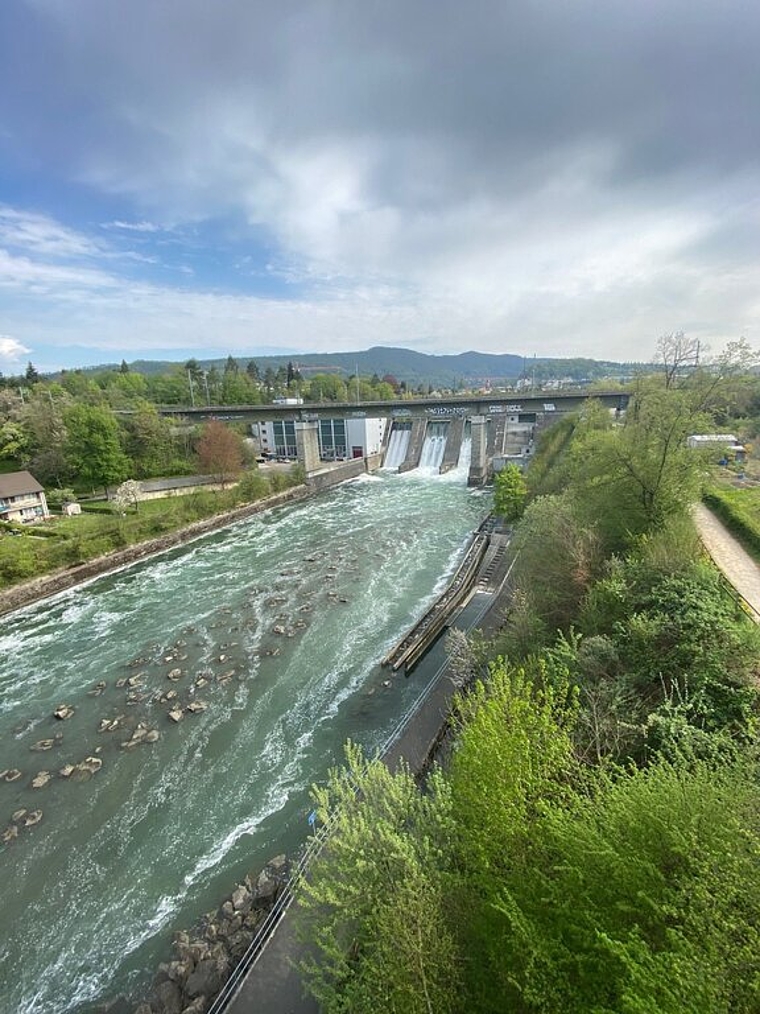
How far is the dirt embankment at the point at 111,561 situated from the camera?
24.4m

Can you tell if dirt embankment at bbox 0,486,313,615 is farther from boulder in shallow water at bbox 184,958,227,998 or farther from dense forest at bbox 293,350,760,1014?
dense forest at bbox 293,350,760,1014

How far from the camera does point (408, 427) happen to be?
66.9 m

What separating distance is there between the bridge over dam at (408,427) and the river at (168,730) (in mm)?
26960

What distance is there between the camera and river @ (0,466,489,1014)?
32.1 feet

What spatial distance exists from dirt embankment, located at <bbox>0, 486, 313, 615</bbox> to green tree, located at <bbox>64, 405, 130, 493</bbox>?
9898 mm

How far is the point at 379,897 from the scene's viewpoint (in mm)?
5574

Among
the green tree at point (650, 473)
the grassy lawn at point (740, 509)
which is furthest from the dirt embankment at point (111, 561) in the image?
the grassy lawn at point (740, 509)

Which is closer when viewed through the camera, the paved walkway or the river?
the river

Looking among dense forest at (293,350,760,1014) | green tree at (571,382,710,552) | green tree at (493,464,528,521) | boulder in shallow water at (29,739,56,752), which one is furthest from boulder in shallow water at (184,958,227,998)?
green tree at (493,464,528,521)

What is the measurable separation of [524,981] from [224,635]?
18144 millimetres

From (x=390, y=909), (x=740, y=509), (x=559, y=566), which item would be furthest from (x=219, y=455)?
(x=390, y=909)

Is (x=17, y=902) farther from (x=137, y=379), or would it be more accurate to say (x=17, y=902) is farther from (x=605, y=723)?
(x=137, y=379)

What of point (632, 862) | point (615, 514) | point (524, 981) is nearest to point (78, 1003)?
point (524, 981)

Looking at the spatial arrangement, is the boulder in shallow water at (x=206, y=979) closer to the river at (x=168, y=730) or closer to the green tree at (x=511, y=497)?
the river at (x=168, y=730)
